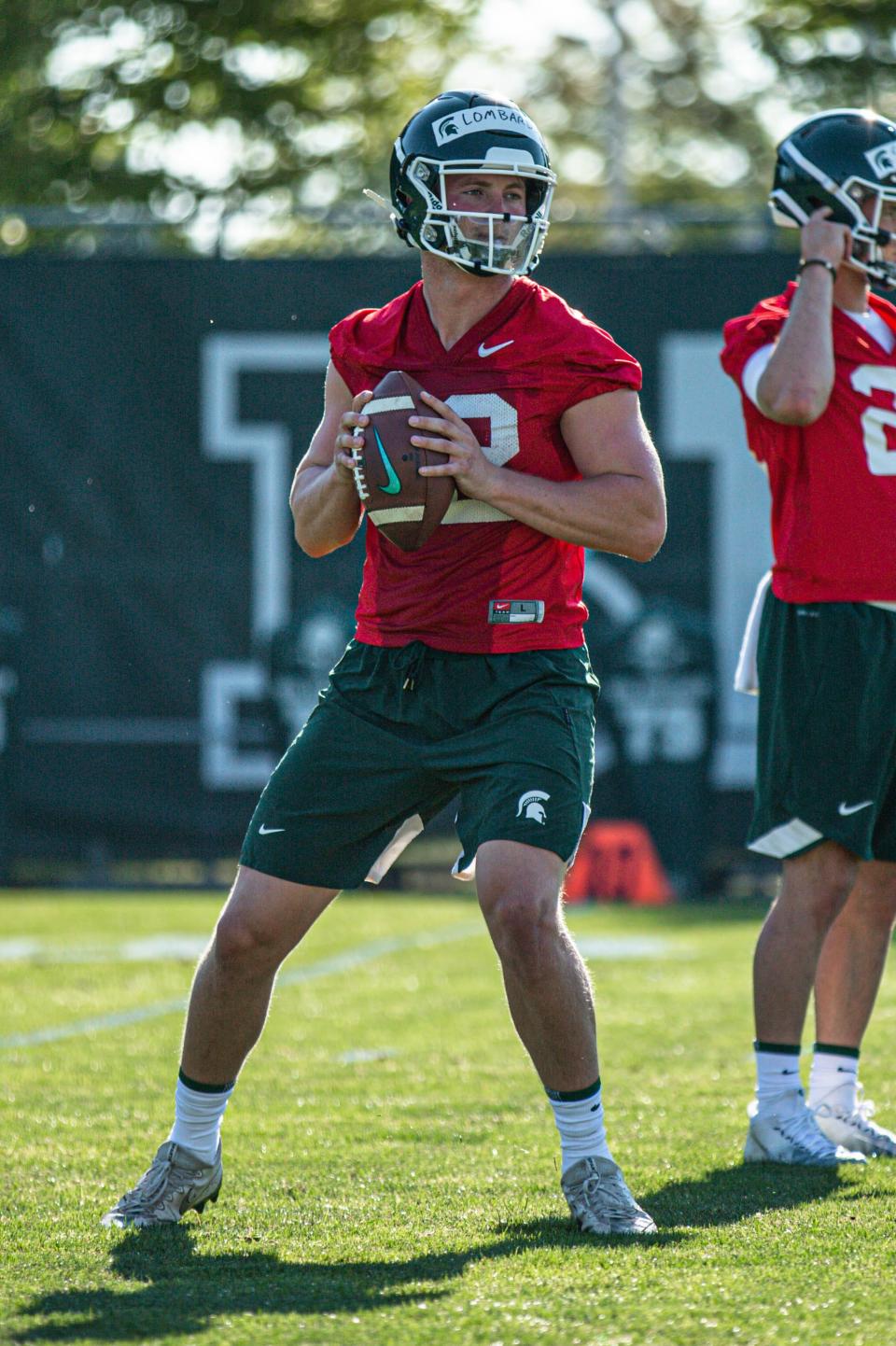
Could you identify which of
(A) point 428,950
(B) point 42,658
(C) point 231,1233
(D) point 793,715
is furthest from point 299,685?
(C) point 231,1233

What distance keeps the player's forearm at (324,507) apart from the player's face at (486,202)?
0.56 meters

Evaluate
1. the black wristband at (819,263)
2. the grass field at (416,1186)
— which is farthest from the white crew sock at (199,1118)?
the black wristband at (819,263)

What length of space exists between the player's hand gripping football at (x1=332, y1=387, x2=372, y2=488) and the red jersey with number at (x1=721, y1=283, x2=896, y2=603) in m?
1.21

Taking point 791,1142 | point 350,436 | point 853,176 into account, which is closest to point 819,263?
point 853,176

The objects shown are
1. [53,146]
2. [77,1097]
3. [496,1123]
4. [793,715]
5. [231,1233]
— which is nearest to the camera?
[231,1233]

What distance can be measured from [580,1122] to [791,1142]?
0.86 metres

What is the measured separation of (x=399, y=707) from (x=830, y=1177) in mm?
1438

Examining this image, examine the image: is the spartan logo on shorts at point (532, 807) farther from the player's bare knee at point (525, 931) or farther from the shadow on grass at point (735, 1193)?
the shadow on grass at point (735, 1193)

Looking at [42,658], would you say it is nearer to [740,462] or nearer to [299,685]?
[299,685]

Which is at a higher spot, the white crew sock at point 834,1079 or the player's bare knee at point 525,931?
the player's bare knee at point 525,931

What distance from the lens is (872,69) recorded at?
715 inches

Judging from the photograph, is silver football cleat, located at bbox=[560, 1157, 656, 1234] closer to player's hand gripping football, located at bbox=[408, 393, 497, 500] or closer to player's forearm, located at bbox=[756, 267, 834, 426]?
player's hand gripping football, located at bbox=[408, 393, 497, 500]

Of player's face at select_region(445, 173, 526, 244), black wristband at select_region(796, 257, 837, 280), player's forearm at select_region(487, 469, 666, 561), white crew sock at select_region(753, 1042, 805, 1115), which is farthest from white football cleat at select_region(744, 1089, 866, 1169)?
player's face at select_region(445, 173, 526, 244)

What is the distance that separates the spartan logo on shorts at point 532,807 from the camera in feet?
11.4
